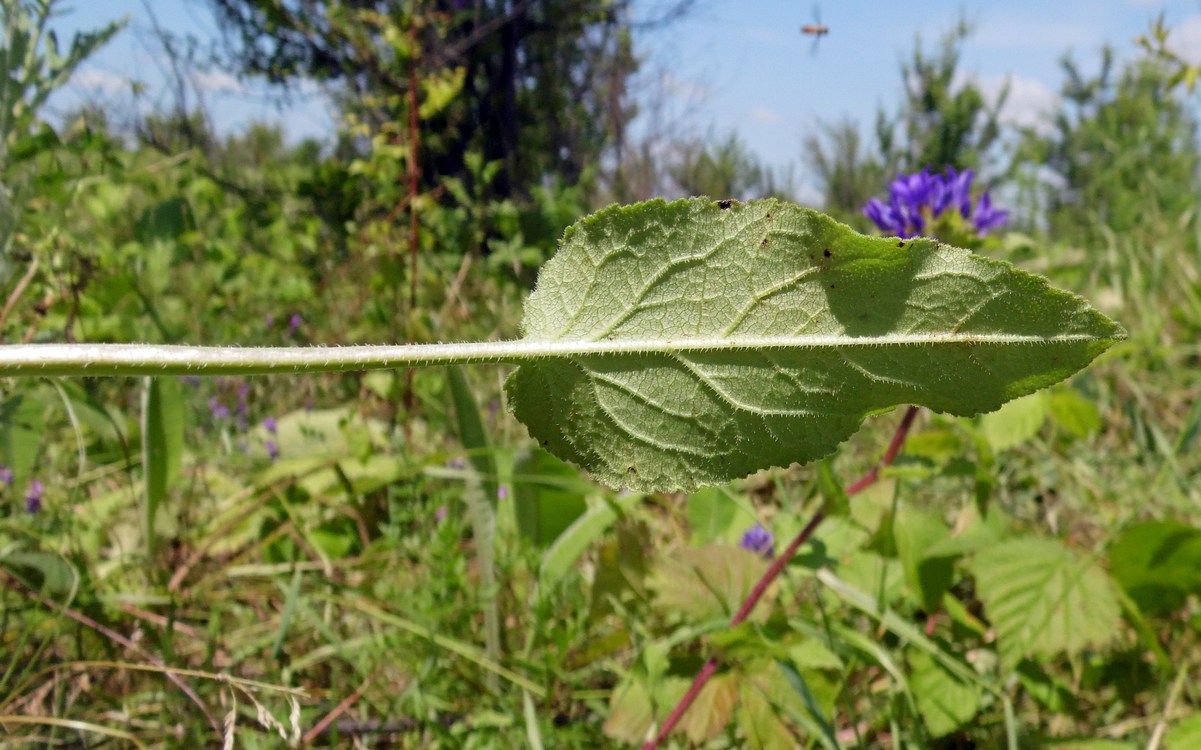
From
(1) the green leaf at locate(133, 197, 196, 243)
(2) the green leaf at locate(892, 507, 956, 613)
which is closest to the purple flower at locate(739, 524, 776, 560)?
(2) the green leaf at locate(892, 507, 956, 613)

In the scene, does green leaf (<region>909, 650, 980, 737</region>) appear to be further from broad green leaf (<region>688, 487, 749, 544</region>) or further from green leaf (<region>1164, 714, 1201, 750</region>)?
broad green leaf (<region>688, 487, 749, 544</region>)

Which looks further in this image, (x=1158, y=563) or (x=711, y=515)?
(x=711, y=515)

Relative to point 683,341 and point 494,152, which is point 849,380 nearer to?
point 683,341

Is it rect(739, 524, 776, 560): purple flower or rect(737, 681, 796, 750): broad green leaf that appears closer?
rect(737, 681, 796, 750): broad green leaf

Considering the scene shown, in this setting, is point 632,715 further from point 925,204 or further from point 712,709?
point 925,204

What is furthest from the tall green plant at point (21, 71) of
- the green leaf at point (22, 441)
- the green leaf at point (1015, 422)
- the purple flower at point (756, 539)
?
the green leaf at point (1015, 422)

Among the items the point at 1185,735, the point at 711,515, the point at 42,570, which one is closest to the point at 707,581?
the point at 711,515

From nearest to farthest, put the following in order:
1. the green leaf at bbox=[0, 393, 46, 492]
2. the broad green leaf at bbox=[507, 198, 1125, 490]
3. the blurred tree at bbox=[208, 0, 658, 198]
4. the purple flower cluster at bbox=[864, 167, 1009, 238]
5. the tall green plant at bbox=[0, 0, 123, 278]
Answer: the broad green leaf at bbox=[507, 198, 1125, 490] → the tall green plant at bbox=[0, 0, 123, 278] → the green leaf at bbox=[0, 393, 46, 492] → the purple flower cluster at bbox=[864, 167, 1009, 238] → the blurred tree at bbox=[208, 0, 658, 198]

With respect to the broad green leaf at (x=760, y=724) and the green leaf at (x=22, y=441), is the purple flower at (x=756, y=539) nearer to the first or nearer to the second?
the broad green leaf at (x=760, y=724)
